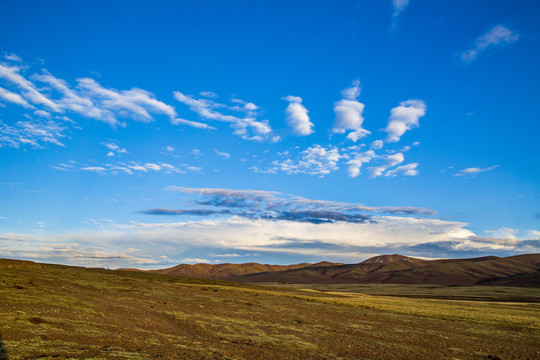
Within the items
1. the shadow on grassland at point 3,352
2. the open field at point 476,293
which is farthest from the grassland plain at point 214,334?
the open field at point 476,293

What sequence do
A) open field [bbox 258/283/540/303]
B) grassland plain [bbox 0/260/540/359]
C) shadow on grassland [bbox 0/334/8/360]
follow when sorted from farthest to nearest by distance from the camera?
open field [bbox 258/283/540/303] → grassland plain [bbox 0/260/540/359] → shadow on grassland [bbox 0/334/8/360]

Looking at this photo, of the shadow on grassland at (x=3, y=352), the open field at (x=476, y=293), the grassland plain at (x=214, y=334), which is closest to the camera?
the shadow on grassland at (x=3, y=352)

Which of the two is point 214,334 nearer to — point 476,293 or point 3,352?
point 3,352

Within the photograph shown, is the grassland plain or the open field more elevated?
the grassland plain

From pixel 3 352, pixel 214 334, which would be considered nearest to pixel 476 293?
pixel 214 334

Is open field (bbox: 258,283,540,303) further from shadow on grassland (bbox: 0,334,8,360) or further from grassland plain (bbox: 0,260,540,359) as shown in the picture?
shadow on grassland (bbox: 0,334,8,360)

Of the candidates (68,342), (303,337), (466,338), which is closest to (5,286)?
(68,342)

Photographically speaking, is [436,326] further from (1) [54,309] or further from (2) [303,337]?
(1) [54,309]

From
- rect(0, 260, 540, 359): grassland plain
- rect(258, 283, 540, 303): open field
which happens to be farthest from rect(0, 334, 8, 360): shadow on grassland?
rect(258, 283, 540, 303): open field

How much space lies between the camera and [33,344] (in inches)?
582

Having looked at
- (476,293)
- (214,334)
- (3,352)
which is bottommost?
(476,293)

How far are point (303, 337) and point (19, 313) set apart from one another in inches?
736

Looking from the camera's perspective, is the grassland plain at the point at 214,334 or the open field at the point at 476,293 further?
the open field at the point at 476,293

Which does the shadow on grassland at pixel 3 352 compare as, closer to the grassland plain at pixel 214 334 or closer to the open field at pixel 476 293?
the grassland plain at pixel 214 334
